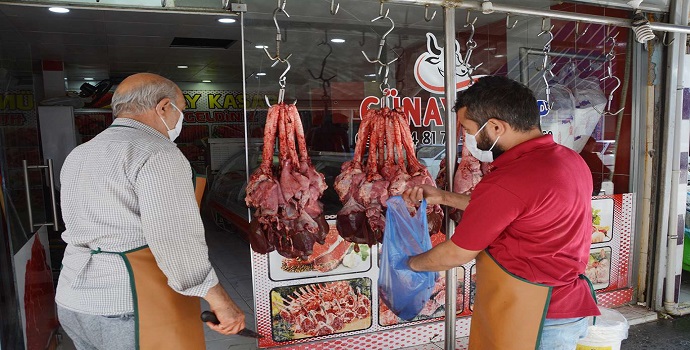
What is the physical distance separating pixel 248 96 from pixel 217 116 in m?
9.81

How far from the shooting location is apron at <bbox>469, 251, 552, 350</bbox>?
6.61 feet

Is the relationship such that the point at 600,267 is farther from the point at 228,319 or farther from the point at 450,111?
the point at 228,319

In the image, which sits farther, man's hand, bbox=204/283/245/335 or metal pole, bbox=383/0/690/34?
metal pole, bbox=383/0/690/34

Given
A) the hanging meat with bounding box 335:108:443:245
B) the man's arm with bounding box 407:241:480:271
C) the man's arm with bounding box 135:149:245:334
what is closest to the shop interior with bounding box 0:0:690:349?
the hanging meat with bounding box 335:108:443:245

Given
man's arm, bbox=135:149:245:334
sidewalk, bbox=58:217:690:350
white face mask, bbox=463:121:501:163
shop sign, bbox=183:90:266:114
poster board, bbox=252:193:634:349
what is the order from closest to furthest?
man's arm, bbox=135:149:245:334
white face mask, bbox=463:121:501:163
poster board, bbox=252:193:634:349
sidewalk, bbox=58:217:690:350
shop sign, bbox=183:90:266:114

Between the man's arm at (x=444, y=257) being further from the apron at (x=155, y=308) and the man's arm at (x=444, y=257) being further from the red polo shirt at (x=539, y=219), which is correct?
the apron at (x=155, y=308)

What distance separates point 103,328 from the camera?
196 cm

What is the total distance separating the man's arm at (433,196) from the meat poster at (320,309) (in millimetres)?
1491

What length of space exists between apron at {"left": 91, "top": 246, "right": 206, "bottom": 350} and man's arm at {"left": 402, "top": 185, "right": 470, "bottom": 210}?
113cm

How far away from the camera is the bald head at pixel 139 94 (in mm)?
1983

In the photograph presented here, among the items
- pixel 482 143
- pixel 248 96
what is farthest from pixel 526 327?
pixel 248 96

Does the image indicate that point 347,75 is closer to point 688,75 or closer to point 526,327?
point 526,327

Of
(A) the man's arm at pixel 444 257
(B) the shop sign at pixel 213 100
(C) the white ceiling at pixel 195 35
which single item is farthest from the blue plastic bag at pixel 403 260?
(B) the shop sign at pixel 213 100

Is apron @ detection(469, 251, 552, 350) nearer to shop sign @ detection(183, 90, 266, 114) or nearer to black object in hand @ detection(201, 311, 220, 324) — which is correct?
black object in hand @ detection(201, 311, 220, 324)
